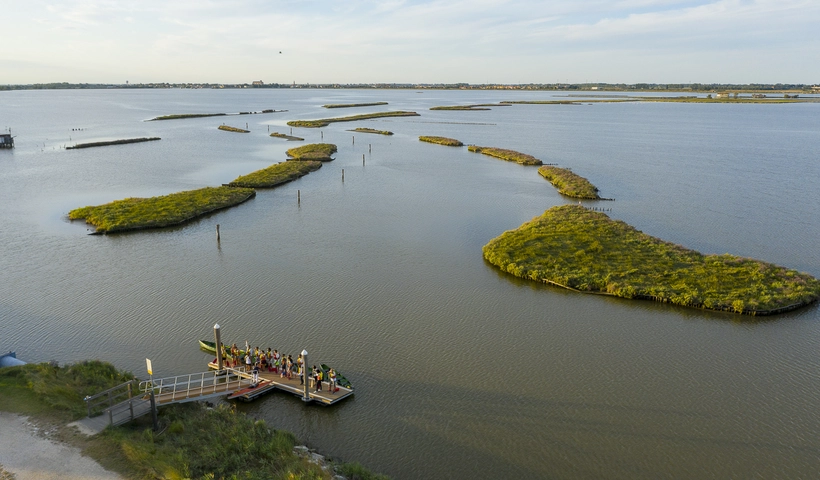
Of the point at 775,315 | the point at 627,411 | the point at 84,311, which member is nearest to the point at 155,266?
the point at 84,311

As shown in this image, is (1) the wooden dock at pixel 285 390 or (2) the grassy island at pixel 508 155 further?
(2) the grassy island at pixel 508 155

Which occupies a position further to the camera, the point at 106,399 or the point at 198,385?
the point at 198,385

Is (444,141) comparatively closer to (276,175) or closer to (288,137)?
(288,137)

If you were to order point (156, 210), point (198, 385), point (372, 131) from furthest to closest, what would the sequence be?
point (372, 131) → point (156, 210) → point (198, 385)

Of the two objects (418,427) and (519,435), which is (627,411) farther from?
(418,427)

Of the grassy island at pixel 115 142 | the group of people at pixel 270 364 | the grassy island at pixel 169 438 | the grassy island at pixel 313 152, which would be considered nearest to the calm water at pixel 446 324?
the group of people at pixel 270 364

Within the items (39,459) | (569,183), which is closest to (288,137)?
(569,183)

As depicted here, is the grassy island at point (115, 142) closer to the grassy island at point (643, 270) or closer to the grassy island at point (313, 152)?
the grassy island at point (313, 152)
